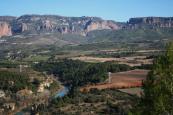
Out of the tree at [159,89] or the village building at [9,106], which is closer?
the tree at [159,89]

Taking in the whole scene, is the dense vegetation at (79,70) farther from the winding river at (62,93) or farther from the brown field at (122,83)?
the brown field at (122,83)

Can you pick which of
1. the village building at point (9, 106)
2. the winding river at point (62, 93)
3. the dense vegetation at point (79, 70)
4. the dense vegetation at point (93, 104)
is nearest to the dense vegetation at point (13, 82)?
the winding river at point (62, 93)

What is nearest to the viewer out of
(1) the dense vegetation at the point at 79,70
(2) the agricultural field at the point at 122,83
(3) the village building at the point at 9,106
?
(3) the village building at the point at 9,106

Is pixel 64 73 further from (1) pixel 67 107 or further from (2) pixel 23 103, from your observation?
(1) pixel 67 107

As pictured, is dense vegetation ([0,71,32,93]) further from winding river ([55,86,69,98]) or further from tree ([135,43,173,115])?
tree ([135,43,173,115])

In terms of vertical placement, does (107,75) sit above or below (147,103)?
below

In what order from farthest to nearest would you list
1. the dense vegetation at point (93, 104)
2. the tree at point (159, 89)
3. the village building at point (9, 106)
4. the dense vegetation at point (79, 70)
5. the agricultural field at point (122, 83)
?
the dense vegetation at point (79, 70) → the agricultural field at point (122, 83) → the village building at point (9, 106) → the dense vegetation at point (93, 104) → the tree at point (159, 89)

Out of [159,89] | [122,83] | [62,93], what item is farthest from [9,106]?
[159,89]

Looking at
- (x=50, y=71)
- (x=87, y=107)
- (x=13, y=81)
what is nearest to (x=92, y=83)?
(x=13, y=81)
